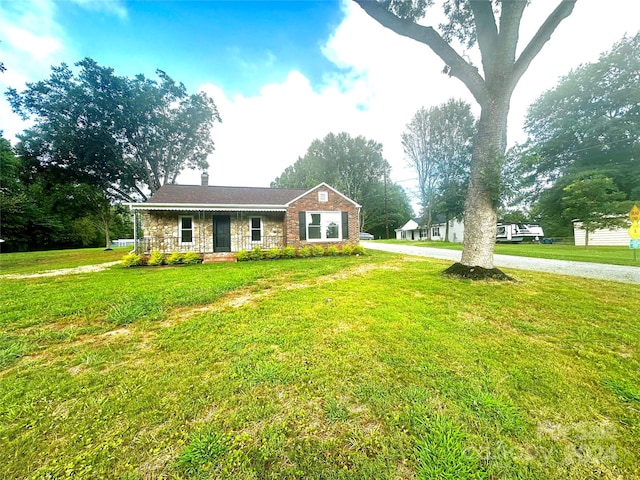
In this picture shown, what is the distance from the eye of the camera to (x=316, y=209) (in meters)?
12.7

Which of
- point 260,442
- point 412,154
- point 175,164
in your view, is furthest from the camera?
point 412,154

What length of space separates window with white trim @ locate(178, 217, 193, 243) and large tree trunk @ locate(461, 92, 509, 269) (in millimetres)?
11933

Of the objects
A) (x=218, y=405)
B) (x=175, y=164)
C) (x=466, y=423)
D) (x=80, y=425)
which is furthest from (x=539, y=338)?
(x=175, y=164)

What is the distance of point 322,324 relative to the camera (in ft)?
11.3

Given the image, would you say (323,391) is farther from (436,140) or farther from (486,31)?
(436,140)

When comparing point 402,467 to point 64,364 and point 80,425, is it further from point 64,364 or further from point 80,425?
point 64,364

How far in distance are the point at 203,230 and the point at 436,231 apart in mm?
31818

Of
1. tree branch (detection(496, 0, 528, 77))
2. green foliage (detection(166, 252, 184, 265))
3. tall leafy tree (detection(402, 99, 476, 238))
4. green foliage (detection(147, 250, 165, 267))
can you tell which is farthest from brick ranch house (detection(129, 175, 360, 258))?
tall leafy tree (detection(402, 99, 476, 238))

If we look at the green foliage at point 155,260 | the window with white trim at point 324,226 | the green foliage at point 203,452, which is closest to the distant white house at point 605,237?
the window with white trim at point 324,226

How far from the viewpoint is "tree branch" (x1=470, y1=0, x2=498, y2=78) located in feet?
18.3

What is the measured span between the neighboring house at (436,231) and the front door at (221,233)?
23330mm

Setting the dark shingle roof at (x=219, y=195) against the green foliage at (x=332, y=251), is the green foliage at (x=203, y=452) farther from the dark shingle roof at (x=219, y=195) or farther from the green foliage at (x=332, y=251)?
the dark shingle roof at (x=219, y=195)

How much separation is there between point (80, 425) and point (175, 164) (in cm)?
2306

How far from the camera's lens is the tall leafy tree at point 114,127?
15.9m
